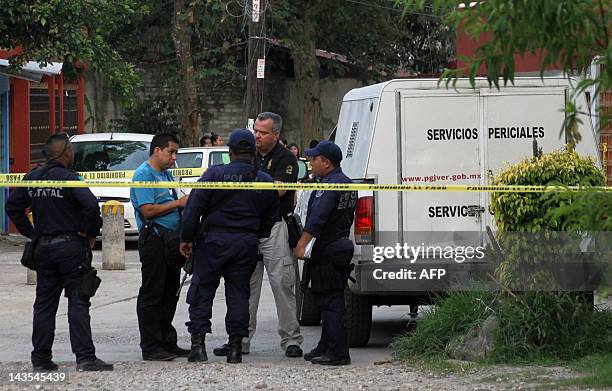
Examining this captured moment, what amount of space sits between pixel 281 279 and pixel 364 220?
77cm

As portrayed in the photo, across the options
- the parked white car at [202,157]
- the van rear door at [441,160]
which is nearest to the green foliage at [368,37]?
the parked white car at [202,157]

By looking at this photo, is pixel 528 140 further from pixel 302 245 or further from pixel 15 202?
pixel 15 202

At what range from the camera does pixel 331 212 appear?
364 inches

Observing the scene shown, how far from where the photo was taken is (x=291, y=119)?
4016cm

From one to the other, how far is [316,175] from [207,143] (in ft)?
50.7

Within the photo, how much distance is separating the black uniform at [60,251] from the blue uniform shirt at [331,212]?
60.6 inches

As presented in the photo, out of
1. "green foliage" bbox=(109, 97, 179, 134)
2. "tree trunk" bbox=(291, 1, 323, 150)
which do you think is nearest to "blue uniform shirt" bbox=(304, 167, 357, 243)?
"tree trunk" bbox=(291, 1, 323, 150)

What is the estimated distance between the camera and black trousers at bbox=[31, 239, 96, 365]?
343 inches

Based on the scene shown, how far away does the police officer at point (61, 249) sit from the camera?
8695 millimetres

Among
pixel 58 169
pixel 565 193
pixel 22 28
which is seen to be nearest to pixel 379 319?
pixel 58 169

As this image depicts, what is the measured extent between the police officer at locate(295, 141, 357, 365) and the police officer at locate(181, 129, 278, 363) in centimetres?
39

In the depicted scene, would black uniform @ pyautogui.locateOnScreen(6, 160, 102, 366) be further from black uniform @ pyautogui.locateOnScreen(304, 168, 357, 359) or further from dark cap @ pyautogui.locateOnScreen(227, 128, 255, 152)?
black uniform @ pyautogui.locateOnScreen(304, 168, 357, 359)

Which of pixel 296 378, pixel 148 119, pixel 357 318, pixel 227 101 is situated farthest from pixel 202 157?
pixel 227 101

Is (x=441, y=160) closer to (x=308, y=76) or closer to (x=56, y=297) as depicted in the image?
(x=56, y=297)
